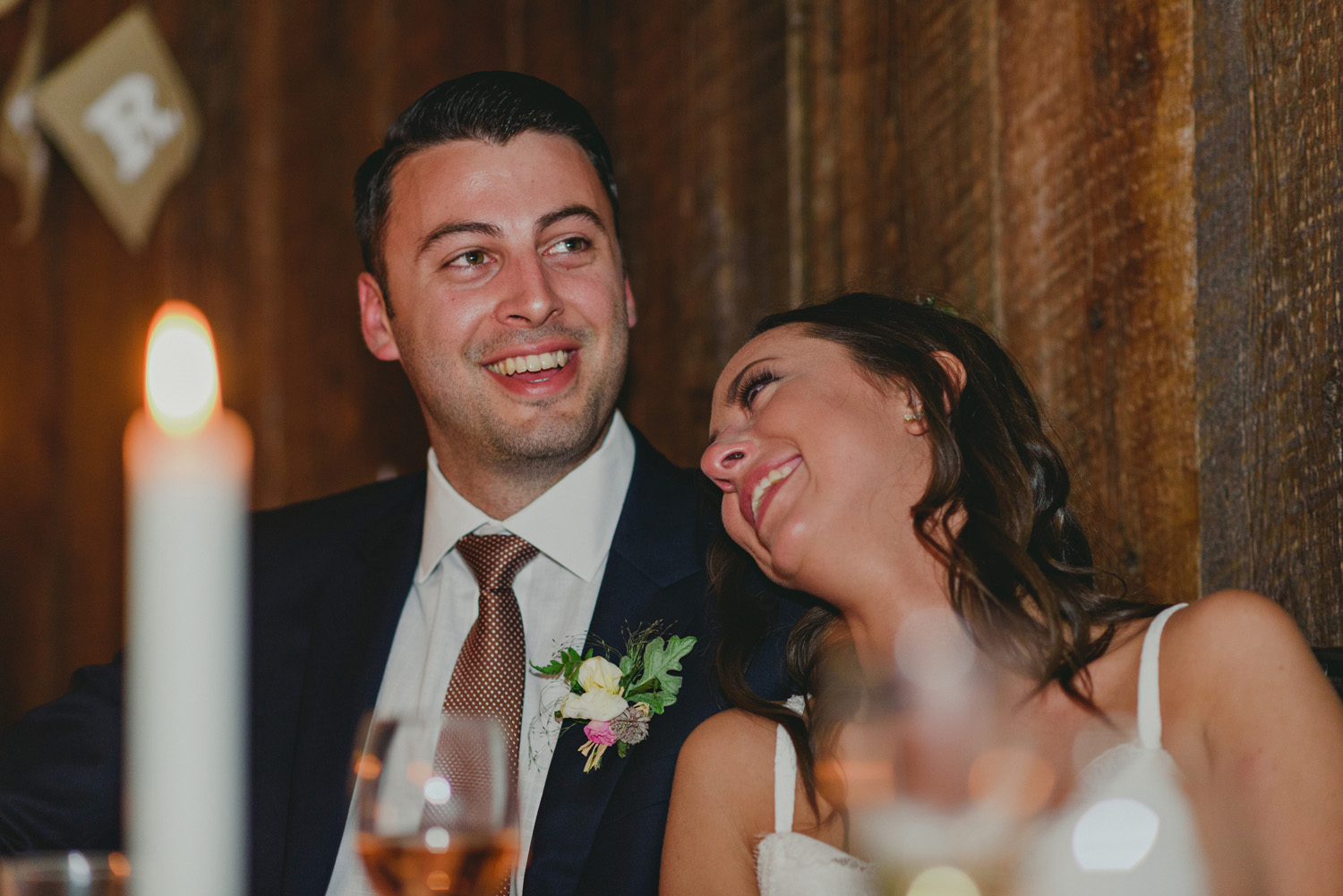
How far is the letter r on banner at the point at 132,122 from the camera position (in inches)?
118

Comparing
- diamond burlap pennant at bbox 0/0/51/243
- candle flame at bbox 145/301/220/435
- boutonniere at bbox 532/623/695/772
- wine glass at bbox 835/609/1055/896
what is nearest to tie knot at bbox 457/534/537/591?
boutonniere at bbox 532/623/695/772

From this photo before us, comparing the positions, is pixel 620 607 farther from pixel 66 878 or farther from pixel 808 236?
pixel 66 878

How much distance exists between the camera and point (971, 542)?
1420mm

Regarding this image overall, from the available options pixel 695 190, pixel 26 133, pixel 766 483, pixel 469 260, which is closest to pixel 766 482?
pixel 766 483

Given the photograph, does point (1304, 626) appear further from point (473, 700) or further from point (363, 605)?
point (363, 605)

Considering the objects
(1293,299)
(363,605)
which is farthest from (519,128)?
(1293,299)

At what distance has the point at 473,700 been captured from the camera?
A: 165cm

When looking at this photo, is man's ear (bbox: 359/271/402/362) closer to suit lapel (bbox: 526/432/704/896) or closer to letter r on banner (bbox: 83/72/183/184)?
suit lapel (bbox: 526/432/704/896)

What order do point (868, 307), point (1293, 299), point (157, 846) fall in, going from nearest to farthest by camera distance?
point (157, 846) → point (1293, 299) → point (868, 307)

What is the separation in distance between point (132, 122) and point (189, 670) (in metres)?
3.07

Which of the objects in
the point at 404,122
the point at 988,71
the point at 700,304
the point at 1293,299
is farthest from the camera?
the point at 700,304

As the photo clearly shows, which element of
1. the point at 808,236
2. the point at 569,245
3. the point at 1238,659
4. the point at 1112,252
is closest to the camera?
the point at 1238,659

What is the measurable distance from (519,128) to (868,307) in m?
0.71

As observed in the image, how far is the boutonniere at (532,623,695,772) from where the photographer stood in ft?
5.04
